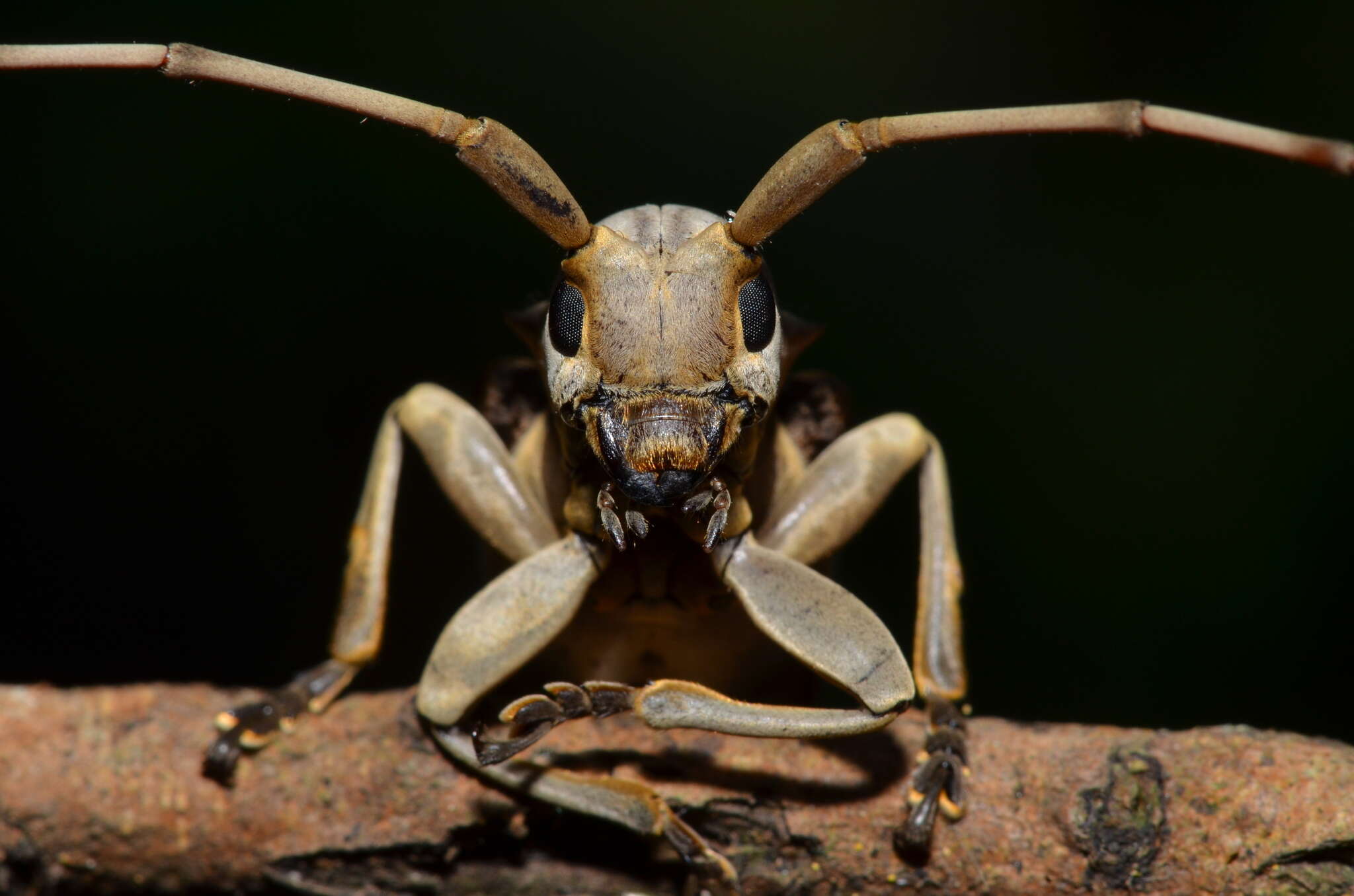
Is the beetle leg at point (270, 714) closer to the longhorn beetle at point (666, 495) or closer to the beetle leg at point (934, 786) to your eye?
the longhorn beetle at point (666, 495)

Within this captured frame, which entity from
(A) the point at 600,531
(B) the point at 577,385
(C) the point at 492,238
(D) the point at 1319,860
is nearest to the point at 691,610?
(A) the point at 600,531

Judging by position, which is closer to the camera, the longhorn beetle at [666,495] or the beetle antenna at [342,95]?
the beetle antenna at [342,95]

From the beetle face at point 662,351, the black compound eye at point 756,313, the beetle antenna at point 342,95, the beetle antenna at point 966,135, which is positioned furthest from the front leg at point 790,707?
the beetle antenna at point 342,95

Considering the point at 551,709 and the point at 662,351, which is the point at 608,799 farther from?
the point at 662,351

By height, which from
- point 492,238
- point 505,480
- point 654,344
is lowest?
point 505,480

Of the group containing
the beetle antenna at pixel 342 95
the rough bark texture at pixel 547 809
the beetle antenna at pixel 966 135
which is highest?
the beetle antenna at pixel 966 135

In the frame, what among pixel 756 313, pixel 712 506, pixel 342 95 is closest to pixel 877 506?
pixel 712 506

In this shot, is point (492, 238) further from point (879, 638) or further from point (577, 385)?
point (879, 638)
